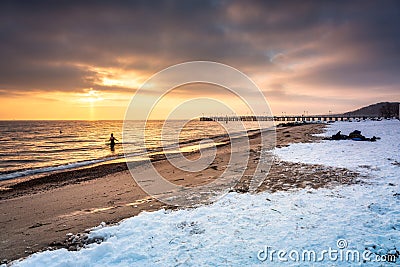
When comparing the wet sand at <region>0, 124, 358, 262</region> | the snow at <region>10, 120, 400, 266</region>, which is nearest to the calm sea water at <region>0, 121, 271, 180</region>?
the wet sand at <region>0, 124, 358, 262</region>

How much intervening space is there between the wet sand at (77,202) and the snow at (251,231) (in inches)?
32.4

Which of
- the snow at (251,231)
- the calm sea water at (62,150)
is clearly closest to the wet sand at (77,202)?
the snow at (251,231)

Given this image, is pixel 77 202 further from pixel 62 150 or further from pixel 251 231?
pixel 62 150

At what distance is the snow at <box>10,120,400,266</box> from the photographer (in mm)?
4246

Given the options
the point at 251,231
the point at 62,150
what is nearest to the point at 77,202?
the point at 251,231

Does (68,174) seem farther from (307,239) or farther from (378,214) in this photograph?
(378,214)

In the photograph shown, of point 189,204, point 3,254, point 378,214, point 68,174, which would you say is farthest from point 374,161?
point 68,174

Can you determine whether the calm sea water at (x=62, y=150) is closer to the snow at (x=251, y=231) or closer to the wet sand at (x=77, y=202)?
the wet sand at (x=77, y=202)

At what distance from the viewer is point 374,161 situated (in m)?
11.0

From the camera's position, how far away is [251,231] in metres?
5.02

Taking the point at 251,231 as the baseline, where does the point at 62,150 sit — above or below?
below

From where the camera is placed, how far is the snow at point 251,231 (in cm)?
425

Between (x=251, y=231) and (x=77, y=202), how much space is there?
264 inches

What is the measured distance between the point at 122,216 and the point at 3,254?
2558 mm
